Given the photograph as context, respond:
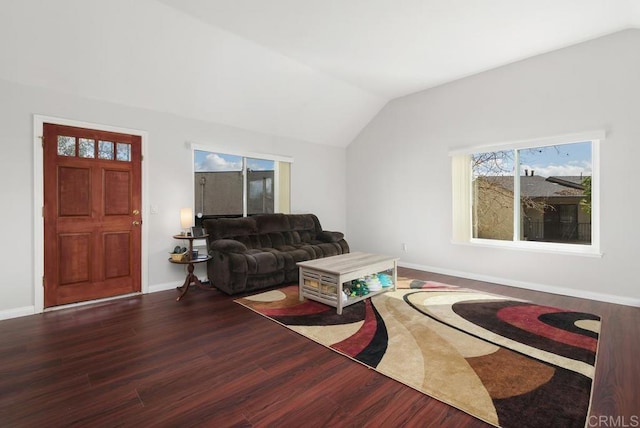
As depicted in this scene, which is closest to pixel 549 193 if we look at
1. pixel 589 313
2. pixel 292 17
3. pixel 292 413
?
pixel 589 313

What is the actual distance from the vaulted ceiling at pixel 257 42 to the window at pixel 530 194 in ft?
4.19

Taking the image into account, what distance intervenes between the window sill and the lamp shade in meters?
4.08

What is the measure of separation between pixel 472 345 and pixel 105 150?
4469 mm

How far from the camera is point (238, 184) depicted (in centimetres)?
507

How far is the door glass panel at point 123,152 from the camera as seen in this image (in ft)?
12.3

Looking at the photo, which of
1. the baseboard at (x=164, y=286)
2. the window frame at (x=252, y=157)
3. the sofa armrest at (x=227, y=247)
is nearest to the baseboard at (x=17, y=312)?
the baseboard at (x=164, y=286)

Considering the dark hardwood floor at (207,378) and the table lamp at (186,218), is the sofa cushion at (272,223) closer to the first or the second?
the table lamp at (186,218)

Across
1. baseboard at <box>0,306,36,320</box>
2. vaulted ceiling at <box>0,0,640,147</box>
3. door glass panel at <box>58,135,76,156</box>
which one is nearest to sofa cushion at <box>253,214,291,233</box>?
vaulted ceiling at <box>0,0,640,147</box>

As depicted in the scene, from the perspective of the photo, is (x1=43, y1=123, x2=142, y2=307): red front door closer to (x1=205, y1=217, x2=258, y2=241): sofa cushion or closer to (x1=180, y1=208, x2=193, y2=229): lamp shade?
(x1=180, y1=208, x2=193, y2=229): lamp shade

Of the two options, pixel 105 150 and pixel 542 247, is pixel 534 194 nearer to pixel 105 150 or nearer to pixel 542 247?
pixel 542 247

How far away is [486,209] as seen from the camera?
4688 millimetres

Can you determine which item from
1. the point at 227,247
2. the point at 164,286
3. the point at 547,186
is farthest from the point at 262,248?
the point at 547,186

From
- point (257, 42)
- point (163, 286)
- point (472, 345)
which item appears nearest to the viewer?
point (472, 345)

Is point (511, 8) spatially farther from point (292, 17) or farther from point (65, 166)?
point (65, 166)
